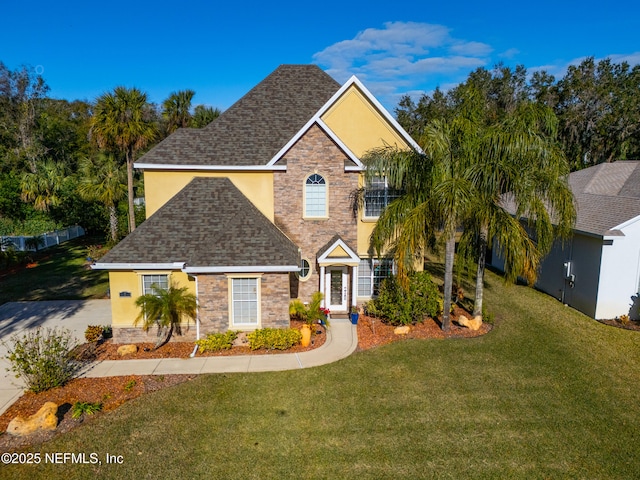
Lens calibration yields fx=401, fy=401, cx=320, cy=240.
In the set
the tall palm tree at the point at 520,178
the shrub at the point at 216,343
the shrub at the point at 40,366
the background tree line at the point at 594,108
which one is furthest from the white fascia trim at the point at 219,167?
the background tree line at the point at 594,108

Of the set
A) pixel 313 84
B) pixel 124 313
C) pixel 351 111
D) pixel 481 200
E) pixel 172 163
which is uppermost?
pixel 313 84

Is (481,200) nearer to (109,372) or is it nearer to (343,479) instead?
(343,479)

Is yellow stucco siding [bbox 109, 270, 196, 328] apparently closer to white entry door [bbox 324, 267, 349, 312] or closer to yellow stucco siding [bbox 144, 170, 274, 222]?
yellow stucco siding [bbox 144, 170, 274, 222]

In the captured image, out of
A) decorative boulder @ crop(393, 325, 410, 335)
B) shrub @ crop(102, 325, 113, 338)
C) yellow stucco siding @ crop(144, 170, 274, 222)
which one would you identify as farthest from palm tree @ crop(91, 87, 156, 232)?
decorative boulder @ crop(393, 325, 410, 335)

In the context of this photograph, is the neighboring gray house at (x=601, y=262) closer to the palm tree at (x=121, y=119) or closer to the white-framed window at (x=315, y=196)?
the white-framed window at (x=315, y=196)

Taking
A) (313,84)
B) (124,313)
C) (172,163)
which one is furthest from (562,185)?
(124,313)

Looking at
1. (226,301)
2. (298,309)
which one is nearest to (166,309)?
(226,301)
